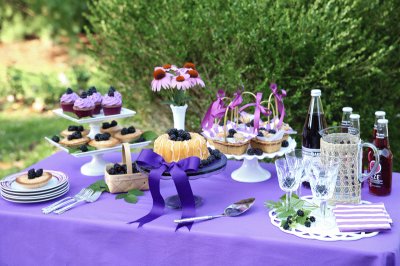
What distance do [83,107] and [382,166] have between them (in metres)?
1.38

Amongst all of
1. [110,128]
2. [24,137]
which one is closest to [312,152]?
[110,128]

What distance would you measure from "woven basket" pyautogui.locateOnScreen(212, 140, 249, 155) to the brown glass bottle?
0.54 metres

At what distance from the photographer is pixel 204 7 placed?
416 centimetres

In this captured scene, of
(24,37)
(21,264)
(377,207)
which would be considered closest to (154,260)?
(21,264)

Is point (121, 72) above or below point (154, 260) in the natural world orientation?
above

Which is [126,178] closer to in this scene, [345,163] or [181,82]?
[181,82]

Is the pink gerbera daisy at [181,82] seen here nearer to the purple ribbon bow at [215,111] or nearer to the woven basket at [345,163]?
the purple ribbon bow at [215,111]

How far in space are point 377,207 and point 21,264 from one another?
146cm

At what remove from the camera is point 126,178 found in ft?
8.16

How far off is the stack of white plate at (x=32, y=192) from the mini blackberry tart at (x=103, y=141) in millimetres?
263

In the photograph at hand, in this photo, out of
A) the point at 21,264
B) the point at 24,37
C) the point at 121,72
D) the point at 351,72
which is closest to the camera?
the point at 21,264

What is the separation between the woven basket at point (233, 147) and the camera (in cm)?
249

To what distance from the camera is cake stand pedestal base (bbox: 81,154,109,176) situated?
9.14 feet

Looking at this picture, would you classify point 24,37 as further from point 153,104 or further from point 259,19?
point 259,19
